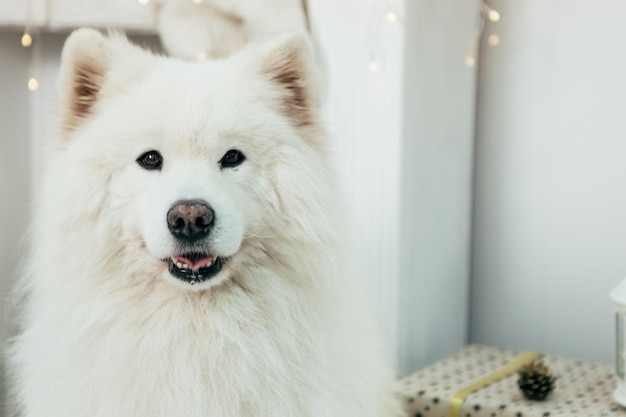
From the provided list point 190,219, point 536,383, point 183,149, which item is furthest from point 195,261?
point 536,383

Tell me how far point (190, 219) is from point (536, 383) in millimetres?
1129

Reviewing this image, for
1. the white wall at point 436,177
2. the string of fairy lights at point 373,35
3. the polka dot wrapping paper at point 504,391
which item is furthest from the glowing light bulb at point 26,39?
the polka dot wrapping paper at point 504,391

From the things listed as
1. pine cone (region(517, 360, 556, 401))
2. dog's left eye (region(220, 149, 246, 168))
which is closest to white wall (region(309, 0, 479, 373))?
pine cone (region(517, 360, 556, 401))

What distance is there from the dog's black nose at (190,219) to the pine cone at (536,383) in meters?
1.07

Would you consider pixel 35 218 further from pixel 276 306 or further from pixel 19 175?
pixel 19 175

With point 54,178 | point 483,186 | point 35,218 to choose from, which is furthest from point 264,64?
point 483,186

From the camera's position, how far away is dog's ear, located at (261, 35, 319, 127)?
1513mm

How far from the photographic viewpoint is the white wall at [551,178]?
246 centimetres

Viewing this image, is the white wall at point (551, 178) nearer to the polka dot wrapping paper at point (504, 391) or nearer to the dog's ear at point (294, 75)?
the polka dot wrapping paper at point (504, 391)

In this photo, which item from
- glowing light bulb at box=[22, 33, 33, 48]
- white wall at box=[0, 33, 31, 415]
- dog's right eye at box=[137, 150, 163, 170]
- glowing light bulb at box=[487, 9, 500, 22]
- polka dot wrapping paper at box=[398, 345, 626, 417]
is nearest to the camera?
dog's right eye at box=[137, 150, 163, 170]

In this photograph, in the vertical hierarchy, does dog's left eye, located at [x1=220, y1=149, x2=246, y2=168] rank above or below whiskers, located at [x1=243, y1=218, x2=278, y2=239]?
above

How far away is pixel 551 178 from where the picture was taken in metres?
2.58

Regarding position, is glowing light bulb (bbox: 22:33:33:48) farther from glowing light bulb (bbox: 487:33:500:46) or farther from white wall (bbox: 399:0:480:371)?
glowing light bulb (bbox: 487:33:500:46)

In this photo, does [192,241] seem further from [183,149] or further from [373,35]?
[373,35]
